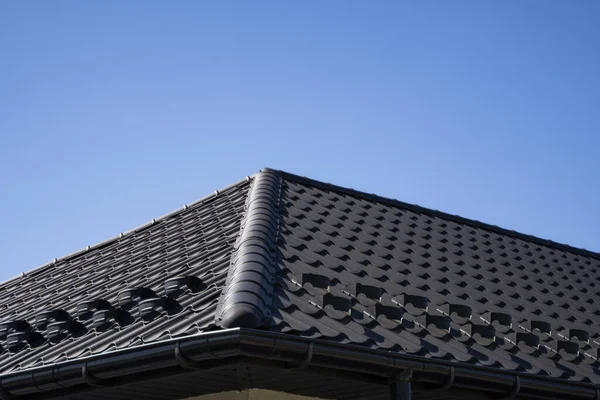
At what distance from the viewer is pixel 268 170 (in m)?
13.1

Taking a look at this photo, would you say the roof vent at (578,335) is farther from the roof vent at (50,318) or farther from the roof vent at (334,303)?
the roof vent at (50,318)

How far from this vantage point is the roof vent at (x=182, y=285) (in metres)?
8.17

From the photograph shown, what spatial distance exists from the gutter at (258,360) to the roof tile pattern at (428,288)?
0.22m

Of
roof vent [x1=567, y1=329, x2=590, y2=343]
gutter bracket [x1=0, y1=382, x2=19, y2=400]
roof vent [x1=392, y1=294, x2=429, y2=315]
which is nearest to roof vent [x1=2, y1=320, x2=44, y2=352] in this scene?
gutter bracket [x1=0, y1=382, x2=19, y2=400]

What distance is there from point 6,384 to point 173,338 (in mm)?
2087

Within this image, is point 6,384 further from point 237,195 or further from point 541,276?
point 541,276

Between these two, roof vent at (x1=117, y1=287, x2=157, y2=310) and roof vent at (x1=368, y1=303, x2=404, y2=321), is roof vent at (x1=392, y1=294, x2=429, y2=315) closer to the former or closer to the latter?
roof vent at (x1=368, y1=303, x2=404, y2=321)

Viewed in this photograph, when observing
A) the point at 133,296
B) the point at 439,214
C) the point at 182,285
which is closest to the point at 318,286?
the point at 182,285

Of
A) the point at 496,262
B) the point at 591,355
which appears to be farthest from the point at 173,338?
the point at 496,262

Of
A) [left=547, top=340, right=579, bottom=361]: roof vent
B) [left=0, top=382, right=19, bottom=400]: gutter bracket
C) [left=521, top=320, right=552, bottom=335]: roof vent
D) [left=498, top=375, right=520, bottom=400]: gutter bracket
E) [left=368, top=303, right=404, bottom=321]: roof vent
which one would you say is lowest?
[left=0, top=382, right=19, bottom=400]: gutter bracket

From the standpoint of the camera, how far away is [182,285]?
329 inches

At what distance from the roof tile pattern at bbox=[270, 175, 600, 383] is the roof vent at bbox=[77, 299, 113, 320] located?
1985mm

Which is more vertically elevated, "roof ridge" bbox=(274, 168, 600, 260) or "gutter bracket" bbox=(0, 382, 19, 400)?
"roof ridge" bbox=(274, 168, 600, 260)

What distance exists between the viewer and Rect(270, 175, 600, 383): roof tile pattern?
25.1 ft
